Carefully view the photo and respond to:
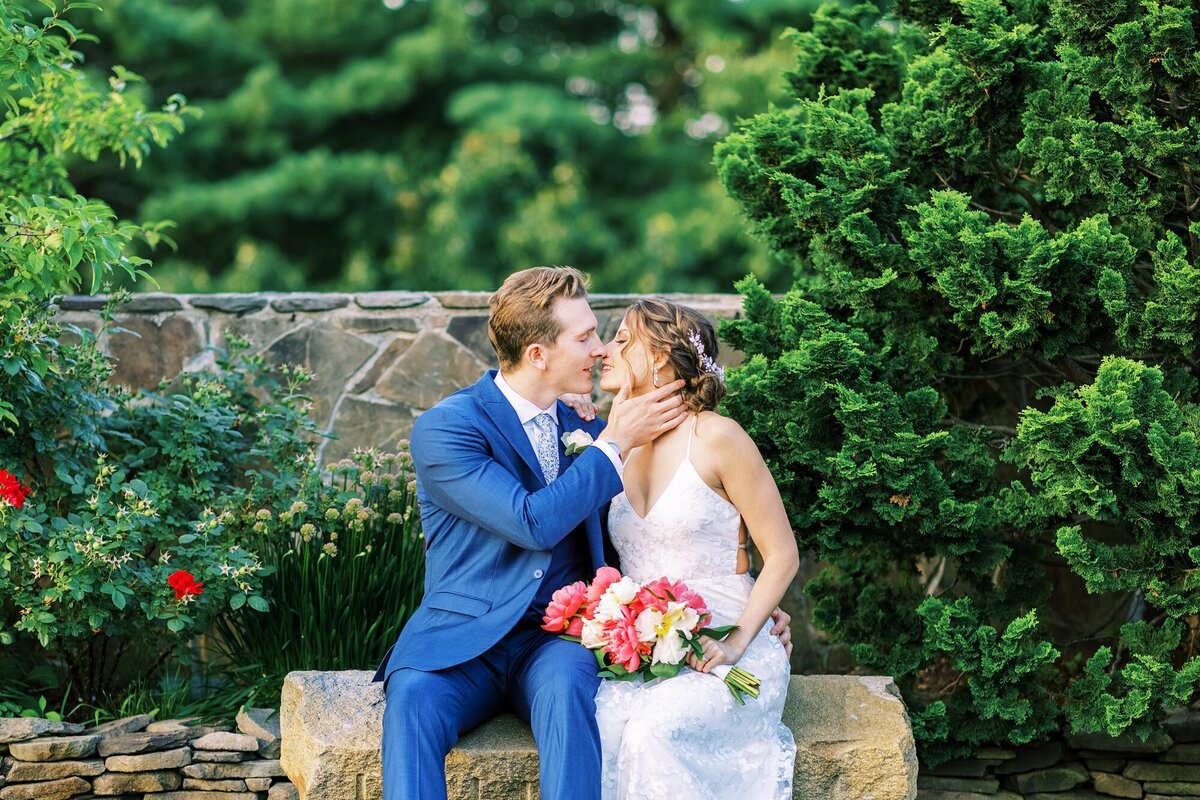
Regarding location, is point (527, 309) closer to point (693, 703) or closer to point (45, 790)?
point (693, 703)

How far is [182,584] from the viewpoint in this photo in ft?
12.7

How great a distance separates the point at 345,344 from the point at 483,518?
6.43ft

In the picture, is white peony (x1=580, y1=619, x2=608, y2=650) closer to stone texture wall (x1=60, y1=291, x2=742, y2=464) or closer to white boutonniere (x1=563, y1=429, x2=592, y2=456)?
white boutonniere (x1=563, y1=429, x2=592, y2=456)

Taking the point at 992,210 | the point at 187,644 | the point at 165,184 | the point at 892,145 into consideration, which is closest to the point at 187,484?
the point at 187,644

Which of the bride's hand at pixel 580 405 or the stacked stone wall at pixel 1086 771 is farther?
the stacked stone wall at pixel 1086 771

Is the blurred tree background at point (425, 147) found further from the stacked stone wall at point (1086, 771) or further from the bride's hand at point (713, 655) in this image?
the bride's hand at point (713, 655)

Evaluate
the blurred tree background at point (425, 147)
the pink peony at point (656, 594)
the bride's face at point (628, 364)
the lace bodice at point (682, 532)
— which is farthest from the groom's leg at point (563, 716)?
the blurred tree background at point (425, 147)

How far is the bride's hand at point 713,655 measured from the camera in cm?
319

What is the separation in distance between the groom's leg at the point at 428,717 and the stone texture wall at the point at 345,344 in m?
1.84

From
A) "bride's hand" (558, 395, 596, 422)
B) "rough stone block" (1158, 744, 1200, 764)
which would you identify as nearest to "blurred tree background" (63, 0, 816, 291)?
"rough stone block" (1158, 744, 1200, 764)

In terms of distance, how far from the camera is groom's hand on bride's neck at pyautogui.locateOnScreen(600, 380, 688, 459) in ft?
10.9

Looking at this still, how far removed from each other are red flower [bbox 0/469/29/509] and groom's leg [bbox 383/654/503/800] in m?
1.44

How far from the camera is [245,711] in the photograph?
401 centimetres

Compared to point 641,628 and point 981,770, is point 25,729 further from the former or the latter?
point 981,770
